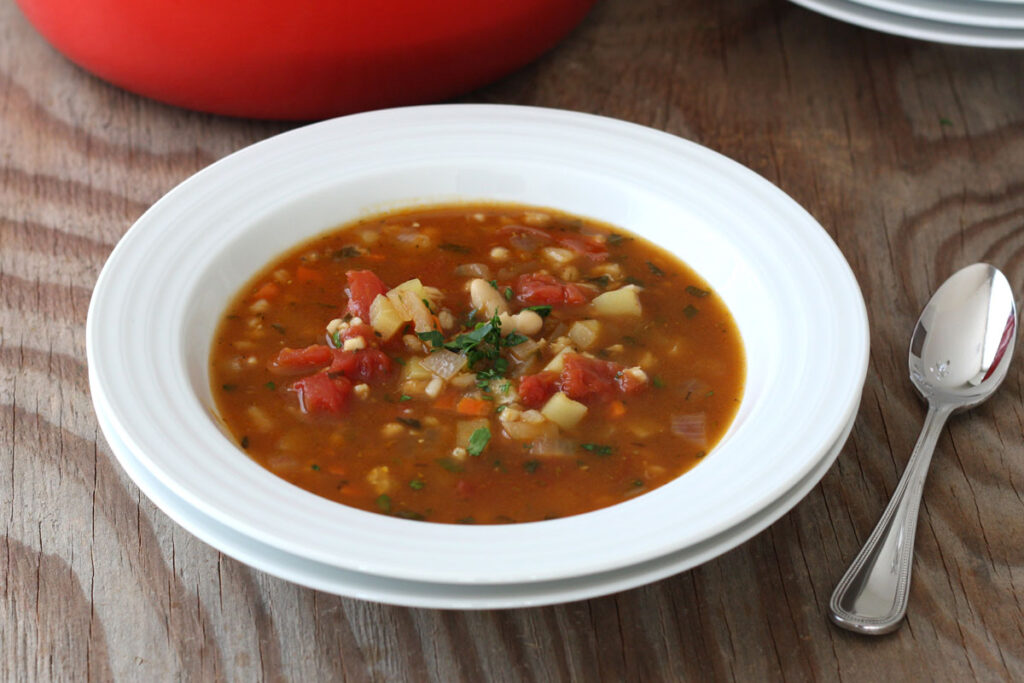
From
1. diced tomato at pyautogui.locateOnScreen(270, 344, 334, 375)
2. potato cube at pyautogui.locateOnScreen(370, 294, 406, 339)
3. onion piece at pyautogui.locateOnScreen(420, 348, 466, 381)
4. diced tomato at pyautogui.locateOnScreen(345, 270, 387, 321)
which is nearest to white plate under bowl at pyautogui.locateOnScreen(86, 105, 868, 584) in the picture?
diced tomato at pyautogui.locateOnScreen(270, 344, 334, 375)

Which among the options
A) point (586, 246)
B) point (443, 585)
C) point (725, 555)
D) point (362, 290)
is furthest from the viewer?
point (586, 246)

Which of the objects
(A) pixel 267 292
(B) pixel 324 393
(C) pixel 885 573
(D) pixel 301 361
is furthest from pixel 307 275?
(C) pixel 885 573

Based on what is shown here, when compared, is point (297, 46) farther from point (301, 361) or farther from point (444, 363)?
point (444, 363)

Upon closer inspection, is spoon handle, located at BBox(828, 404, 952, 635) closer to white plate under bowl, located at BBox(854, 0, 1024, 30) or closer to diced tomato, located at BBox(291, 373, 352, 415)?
diced tomato, located at BBox(291, 373, 352, 415)

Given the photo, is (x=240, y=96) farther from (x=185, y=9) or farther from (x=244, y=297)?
(x=244, y=297)

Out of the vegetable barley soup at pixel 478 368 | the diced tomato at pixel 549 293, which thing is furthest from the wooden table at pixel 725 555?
the diced tomato at pixel 549 293
